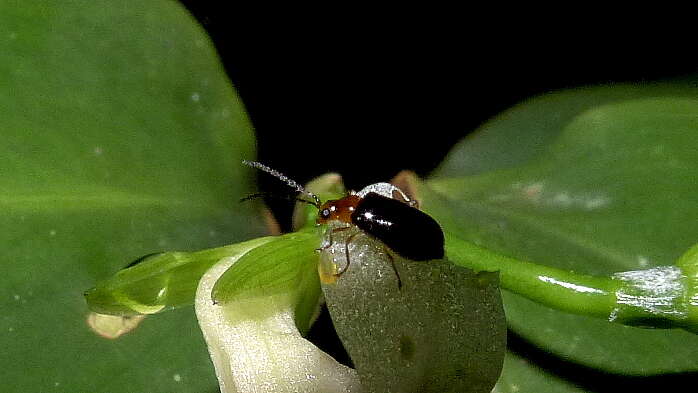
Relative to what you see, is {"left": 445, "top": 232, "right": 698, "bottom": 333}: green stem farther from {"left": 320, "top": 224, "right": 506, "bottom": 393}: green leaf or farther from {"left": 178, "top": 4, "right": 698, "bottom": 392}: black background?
{"left": 178, "top": 4, "right": 698, "bottom": 392}: black background

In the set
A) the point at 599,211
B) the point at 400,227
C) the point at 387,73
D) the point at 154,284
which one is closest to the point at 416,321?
the point at 400,227

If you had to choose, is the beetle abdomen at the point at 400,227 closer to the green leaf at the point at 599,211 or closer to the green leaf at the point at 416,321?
the green leaf at the point at 416,321

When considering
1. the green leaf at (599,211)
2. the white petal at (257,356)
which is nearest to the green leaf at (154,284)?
the white petal at (257,356)

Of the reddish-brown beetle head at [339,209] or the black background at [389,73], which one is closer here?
the reddish-brown beetle head at [339,209]

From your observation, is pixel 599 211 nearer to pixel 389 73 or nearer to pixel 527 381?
pixel 527 381

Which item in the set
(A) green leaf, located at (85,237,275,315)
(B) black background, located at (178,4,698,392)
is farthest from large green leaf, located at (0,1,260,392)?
(B) black background, located at (178,4,698,392)
